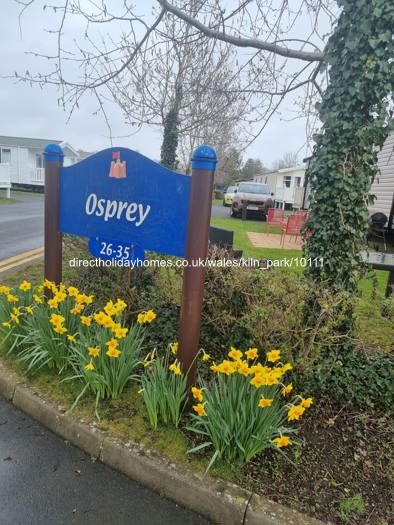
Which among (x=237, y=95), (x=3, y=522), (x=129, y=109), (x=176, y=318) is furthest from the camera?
(x=129, y=109)

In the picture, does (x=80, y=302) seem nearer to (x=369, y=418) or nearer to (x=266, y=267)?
(x=266, y=267)

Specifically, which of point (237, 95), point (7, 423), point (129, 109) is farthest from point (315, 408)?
point (129, 109)

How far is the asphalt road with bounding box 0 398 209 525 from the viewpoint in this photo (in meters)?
1.90

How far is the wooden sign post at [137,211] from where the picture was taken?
95.4 inches

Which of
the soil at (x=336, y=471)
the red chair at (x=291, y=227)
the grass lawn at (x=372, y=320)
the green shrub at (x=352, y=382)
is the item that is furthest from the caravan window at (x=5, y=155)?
the soil at (x=336, y=471)

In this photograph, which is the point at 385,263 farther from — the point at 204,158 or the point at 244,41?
the point at 204,158

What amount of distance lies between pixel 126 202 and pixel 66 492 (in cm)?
188

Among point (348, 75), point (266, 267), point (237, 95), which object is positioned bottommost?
point (266, 267)

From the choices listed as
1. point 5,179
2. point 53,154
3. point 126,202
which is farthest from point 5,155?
point 126,202

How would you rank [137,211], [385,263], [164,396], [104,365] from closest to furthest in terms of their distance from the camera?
[164,396] < [104,365] < [137,211] < [385,263]

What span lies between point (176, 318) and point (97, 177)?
56.8 inches

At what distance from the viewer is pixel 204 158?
2262 mm

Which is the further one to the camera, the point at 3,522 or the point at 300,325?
the point at 300,325

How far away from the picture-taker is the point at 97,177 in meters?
2.99
